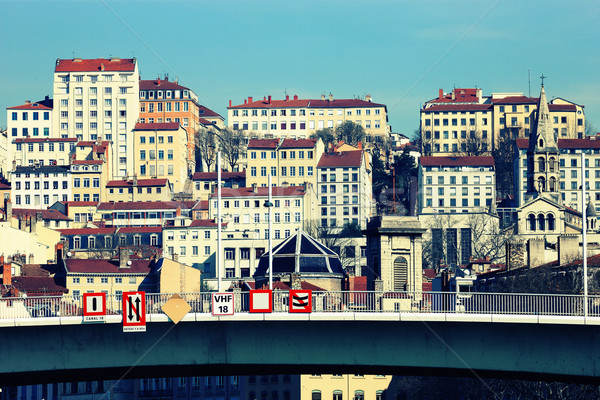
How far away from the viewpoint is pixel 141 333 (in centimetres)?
4153

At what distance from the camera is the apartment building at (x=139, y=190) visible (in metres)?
158

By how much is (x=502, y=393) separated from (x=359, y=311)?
85.8ft

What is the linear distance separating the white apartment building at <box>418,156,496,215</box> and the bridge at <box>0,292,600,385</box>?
113m

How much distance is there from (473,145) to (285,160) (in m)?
33.1

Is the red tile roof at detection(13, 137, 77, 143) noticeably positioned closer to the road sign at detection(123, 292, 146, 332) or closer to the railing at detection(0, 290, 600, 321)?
the railing at detection(0, 290, 600, 321)

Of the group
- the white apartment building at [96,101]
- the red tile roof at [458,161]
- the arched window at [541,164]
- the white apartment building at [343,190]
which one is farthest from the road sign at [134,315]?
the white apartment building at [96,101]

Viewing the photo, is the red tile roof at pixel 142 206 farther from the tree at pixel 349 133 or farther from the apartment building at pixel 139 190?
the tree at pixel 349 133

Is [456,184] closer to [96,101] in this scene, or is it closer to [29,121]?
[96,101]

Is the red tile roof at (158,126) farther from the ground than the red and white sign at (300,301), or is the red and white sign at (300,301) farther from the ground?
the red tile roof at (158,126)

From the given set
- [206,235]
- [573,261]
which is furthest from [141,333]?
[206,235]

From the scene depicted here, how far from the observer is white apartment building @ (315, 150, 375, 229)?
152125 millimetres

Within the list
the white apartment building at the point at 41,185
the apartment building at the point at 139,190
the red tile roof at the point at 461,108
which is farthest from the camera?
the red tile roof at the point at 461,108

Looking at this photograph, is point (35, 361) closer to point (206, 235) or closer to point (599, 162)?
point (206, 235)

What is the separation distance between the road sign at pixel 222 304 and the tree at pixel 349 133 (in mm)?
142717
